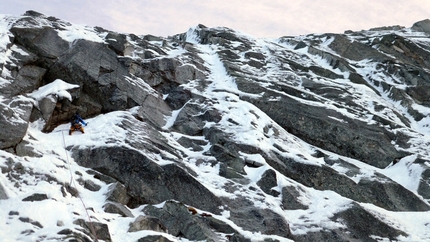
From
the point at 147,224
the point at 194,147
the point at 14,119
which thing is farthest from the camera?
the point at 194,147

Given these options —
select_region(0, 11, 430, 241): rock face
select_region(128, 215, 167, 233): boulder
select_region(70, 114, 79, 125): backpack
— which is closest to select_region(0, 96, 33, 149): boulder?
select_region(0, 11, 430, 241): rock face

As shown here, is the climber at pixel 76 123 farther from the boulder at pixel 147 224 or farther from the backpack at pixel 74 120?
the boulder at pixel 147 224

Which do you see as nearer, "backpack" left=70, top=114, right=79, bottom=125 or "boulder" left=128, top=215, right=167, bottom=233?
"boulder" left=128, top=215, right=167, bottom=233

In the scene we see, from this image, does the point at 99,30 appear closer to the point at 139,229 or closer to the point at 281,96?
the point at 281,96

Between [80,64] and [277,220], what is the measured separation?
14384 millimetres

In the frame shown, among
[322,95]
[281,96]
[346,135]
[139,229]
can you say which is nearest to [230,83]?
[281,96]

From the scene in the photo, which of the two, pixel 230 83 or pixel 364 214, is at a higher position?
pixel 230 83

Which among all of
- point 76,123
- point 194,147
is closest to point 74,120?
point 76,123

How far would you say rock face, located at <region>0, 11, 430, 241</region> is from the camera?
49.9 feet

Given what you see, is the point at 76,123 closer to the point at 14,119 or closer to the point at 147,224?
the point at 14,119

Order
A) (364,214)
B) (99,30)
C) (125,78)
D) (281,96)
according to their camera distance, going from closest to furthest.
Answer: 1. (364,214)
2. (125,78)
3. (281,96)
4. (99,30)

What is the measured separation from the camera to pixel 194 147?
2142 centimetres

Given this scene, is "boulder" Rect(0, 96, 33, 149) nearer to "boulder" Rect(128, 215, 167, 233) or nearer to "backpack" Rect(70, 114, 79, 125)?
"backpack" Rect(70, 114, 79, 125)

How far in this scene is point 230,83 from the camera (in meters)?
31.5
